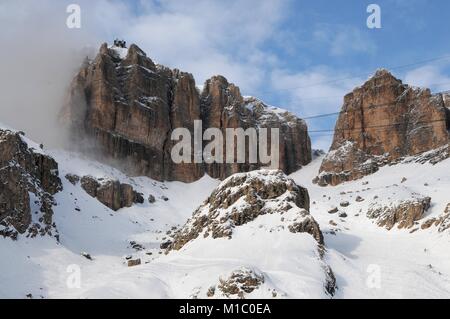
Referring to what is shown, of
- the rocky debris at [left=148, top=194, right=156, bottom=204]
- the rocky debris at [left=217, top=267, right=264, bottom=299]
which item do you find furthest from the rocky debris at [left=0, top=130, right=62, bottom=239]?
the rocky debris at [left=148, top=194, right=156, bottom=204]

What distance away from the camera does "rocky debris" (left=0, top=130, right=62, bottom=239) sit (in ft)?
138

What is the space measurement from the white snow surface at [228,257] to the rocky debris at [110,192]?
2466 mm

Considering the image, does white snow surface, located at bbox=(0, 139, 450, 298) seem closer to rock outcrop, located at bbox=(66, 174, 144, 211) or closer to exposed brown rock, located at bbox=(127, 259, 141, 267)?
exposed brown rock, located at bbox=(127, 259, 141, 267)

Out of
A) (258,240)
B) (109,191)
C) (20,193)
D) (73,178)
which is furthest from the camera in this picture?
(109,191)

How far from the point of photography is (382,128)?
97.2 m

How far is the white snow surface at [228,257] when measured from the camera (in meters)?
30.4

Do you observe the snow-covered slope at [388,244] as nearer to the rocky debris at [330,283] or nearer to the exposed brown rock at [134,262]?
the rocky debris at [330,283]

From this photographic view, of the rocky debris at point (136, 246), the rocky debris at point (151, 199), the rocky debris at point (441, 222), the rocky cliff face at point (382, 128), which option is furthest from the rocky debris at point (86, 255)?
the rocky cliff face at point (382, 128)

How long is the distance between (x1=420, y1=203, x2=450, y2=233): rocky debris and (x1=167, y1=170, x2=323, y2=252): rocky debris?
13917 millimetres

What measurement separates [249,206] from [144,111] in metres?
60.3

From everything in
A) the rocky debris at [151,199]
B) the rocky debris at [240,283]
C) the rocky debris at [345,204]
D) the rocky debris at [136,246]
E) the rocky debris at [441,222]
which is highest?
the rocky debris at [151,199]

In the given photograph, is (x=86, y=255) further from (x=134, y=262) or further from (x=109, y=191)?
(x=109, y=191)

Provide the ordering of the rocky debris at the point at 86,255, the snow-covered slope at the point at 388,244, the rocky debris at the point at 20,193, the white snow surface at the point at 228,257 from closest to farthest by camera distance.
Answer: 1. the white snow surface at the point at 228,257
2. the snow-covered slope at the point at 388,244
3. the rocky debris at the point at 20,193
4. the rocky debris at the point at 86,255

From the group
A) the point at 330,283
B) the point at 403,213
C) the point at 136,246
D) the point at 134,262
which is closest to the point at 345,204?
the point at 403,213
